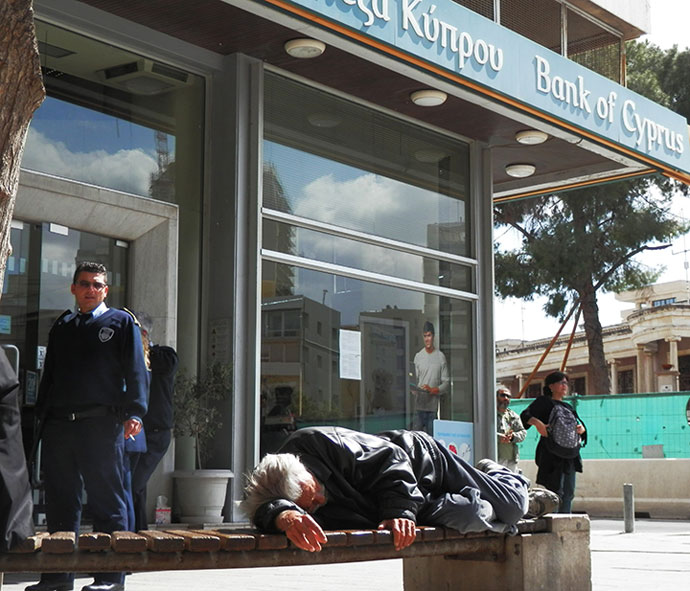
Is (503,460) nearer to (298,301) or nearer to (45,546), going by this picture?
(298,301)

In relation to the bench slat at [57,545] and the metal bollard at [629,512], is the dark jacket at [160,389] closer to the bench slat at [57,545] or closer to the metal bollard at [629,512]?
the bench slat at [57,545]

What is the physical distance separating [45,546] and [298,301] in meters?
6.98

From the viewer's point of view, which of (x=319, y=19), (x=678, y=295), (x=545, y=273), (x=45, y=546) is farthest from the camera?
(x=678, y=295)

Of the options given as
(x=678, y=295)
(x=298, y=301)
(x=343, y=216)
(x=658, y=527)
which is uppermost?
(x=678, y=295)

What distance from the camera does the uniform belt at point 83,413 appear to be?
630cm

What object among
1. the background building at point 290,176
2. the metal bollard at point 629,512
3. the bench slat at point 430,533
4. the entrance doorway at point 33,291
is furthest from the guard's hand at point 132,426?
the metal bollard at point 629,512

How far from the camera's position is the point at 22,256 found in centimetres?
958

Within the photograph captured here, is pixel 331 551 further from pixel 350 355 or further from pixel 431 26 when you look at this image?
pixel 350 355

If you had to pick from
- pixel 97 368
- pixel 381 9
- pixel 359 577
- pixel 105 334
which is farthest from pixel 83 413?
pixel 381 9

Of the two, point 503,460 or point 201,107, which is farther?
point 503,460

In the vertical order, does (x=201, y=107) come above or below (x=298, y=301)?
above

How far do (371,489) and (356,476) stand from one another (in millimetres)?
87

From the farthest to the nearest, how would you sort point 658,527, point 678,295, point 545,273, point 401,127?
point 678,295
point 545,273
point 658,527
point 401,127

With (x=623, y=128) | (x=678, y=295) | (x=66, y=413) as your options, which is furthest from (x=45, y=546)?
(x=678, y=295)
